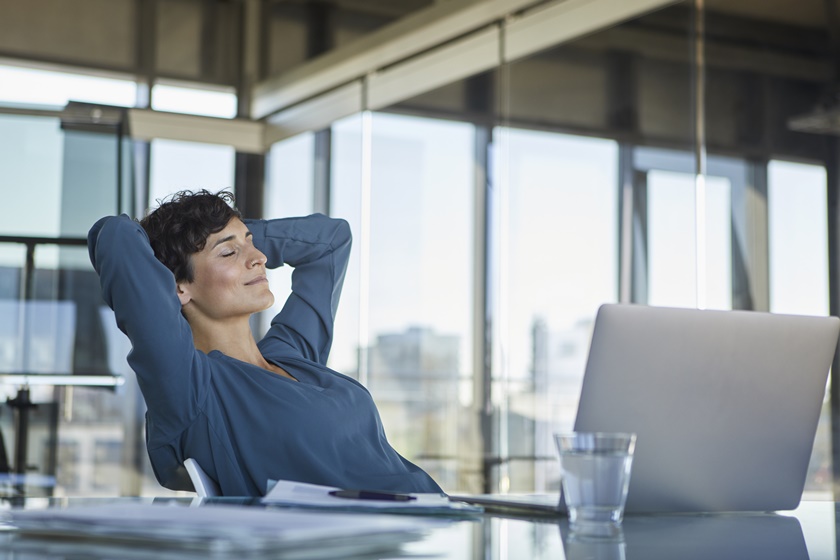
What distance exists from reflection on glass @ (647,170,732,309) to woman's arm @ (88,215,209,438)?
224cm

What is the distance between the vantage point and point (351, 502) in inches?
45.7

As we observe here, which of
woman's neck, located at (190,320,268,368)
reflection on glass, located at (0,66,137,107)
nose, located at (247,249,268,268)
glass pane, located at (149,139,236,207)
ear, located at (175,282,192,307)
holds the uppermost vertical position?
reflection on glass, located at (0,66,137,107)

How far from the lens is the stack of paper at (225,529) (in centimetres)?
81

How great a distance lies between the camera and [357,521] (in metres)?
0.89

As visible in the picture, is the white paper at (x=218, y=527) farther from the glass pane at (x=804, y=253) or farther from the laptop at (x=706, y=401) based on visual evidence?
the glass pane at (x=804, y=253)

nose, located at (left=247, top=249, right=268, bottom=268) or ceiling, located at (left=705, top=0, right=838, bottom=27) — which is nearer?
A: nose, located at (left=247, top=249, right=268, bottom=268)

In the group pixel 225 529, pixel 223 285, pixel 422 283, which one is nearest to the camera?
pixel 225 529

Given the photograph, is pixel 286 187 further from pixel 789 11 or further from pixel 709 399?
pixel 709 399

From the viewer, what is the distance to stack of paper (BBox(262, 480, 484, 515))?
3.74ft

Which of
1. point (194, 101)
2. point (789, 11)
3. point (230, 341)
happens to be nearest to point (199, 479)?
point (230, 341)

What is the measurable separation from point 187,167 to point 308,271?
3.84 metres

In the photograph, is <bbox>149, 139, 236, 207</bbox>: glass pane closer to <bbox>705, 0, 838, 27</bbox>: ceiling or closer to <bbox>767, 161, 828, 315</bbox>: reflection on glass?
<bbox>705, 0, 838, 27</bbox>: ceiling

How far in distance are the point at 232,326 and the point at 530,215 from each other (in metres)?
2.48

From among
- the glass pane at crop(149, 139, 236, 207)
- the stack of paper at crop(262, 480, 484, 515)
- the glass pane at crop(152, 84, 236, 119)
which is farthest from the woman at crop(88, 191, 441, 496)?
the glass pane at crop(152, 84, 236, 119)
